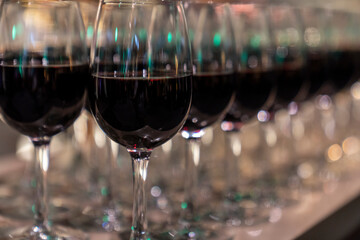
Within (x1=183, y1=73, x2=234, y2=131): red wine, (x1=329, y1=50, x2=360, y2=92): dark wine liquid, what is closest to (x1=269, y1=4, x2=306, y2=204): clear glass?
(x1=329, y1=50, x2=360, y2=92): dark wine liquid

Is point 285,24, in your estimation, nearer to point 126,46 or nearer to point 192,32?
point 192,32

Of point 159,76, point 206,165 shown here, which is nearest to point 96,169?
point 206,165

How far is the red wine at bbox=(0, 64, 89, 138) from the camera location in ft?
2.02

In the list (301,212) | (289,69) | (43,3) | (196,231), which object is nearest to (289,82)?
(289,69)

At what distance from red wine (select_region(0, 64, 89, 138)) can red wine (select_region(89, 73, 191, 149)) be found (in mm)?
53

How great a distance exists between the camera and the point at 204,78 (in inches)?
27.6

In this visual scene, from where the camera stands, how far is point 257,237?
700 millimetres

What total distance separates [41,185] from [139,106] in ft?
0.65

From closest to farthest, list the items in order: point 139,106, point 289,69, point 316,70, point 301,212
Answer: point 139,106 → point 301,212 → point 289,69 → point 316,70

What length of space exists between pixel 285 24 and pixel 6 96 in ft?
1.71

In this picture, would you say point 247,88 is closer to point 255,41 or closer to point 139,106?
point 255,41

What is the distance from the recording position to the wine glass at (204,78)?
2.29ft

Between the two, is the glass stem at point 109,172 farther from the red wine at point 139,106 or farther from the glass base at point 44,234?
the red wine at point 139,106

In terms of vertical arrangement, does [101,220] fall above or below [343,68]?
below
